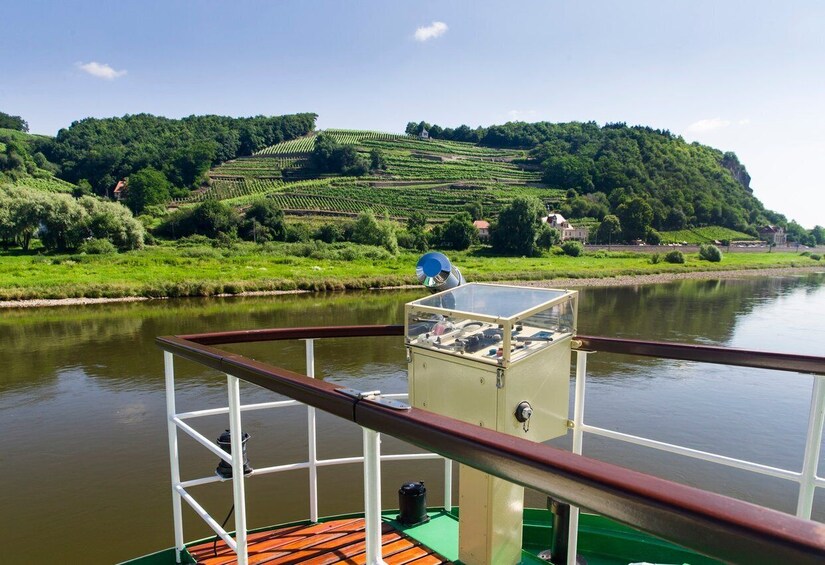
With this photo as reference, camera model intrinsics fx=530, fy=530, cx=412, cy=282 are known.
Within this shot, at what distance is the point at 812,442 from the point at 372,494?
2214 mm

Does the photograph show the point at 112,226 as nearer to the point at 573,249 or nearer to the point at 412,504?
the point at 573,249

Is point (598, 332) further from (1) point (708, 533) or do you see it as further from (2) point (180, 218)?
(2) point (180, 218)

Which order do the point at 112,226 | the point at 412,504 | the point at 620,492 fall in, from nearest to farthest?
the point at 620,492
the point at 412,504
the point at 112,226

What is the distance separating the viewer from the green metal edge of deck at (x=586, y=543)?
3.39m

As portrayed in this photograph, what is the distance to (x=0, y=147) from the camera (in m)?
87.8

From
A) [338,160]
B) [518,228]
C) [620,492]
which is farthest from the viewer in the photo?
[338,160]

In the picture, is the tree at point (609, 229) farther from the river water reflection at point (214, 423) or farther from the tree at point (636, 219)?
the river water reflection at point (214, 423)

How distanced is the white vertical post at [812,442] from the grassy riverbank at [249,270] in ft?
103

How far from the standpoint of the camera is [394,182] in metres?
86.8

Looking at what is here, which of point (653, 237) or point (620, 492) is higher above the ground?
point (620, 492)

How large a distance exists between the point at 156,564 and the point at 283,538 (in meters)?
0.83

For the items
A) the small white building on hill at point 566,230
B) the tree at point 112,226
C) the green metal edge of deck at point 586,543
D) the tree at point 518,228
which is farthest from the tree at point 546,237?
the green metal edge of deck at point 586,543

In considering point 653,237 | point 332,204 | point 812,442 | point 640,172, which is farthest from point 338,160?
point 812,442

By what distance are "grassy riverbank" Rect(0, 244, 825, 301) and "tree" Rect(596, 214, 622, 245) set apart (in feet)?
66.5
